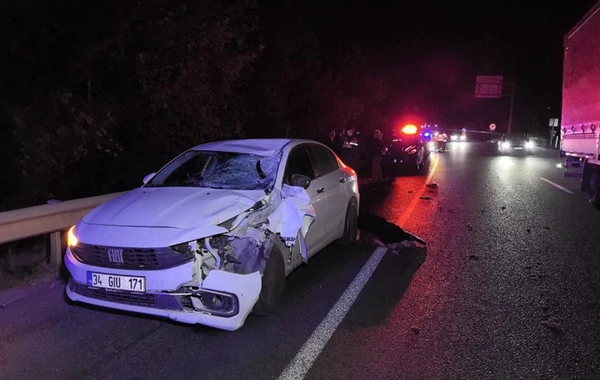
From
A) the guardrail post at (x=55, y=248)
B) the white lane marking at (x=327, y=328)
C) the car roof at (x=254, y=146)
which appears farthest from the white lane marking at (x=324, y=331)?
the guardrail post at (x=55, y=248)

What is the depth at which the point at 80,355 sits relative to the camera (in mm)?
4152

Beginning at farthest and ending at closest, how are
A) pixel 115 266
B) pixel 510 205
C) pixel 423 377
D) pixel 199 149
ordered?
pixel 510 205 < pixel 199 149 < pixel 115 266 < pixel 423 377

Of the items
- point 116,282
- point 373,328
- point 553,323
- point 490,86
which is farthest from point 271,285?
point 490,86

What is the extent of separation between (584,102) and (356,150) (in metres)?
7.24

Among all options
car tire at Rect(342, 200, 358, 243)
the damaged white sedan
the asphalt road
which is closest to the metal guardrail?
the asphalt road

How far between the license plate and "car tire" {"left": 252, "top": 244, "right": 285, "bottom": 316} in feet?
3.58

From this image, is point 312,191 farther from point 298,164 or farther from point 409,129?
point 409,129

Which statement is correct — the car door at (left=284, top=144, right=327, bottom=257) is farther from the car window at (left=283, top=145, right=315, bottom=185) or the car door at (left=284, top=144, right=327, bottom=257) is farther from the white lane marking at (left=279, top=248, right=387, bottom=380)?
the white lane marking at (left=279, top=248, right=387, bottom=380)

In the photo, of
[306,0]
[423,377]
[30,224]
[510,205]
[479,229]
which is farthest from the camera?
[306,0]

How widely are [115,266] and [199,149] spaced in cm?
236

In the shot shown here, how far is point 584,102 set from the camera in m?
12.9

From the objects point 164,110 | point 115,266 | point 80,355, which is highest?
point 164,110

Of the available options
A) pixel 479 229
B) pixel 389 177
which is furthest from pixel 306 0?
pixel 479 229

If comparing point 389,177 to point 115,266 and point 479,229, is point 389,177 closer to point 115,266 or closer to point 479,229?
point 479,229
